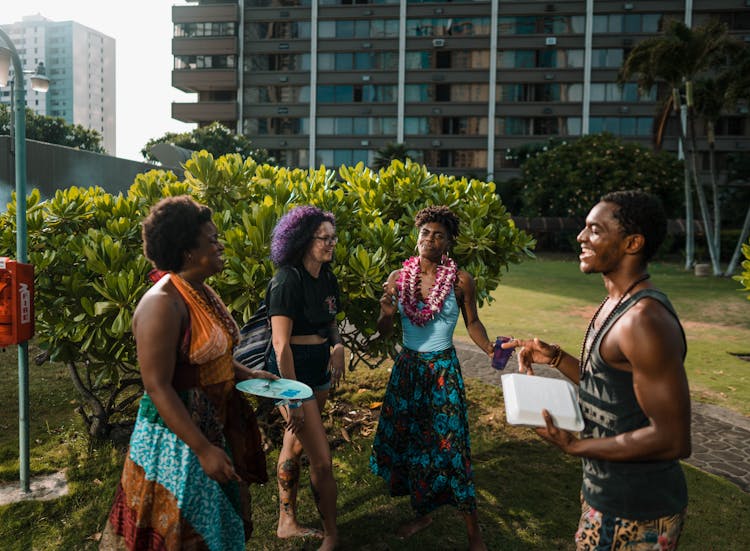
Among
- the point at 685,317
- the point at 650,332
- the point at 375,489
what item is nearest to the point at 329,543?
the point at 375,489

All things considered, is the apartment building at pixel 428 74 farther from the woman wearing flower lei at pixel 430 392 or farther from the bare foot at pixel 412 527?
the bare foot at pixel 412 527

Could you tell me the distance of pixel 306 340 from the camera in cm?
383

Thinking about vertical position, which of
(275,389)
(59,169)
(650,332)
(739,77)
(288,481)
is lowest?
(288,481)

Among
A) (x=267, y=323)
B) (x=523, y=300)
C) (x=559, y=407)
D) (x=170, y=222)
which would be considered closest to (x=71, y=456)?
(x=267, y=323)

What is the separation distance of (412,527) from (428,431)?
26.3 inches

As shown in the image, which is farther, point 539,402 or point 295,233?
point 295,233

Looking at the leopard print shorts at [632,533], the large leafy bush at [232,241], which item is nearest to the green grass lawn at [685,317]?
the large leafy bush at [232,241]

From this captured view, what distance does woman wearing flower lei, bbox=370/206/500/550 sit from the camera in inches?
153

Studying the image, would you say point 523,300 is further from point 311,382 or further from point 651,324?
point 651,324

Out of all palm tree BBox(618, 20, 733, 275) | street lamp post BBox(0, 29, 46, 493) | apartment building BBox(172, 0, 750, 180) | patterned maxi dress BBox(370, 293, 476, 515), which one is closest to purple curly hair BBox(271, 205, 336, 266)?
patterned maxi dress BBox(370, 293, 476, 515)

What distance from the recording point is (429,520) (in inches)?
167

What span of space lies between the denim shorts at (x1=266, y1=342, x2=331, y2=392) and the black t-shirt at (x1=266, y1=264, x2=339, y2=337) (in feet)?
0.31

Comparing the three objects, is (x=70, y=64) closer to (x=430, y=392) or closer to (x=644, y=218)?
(x=430, y=392)

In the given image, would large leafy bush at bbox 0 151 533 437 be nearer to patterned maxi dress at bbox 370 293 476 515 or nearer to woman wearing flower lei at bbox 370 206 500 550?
woman wearing flower lei at bbox 370 206 500 550
